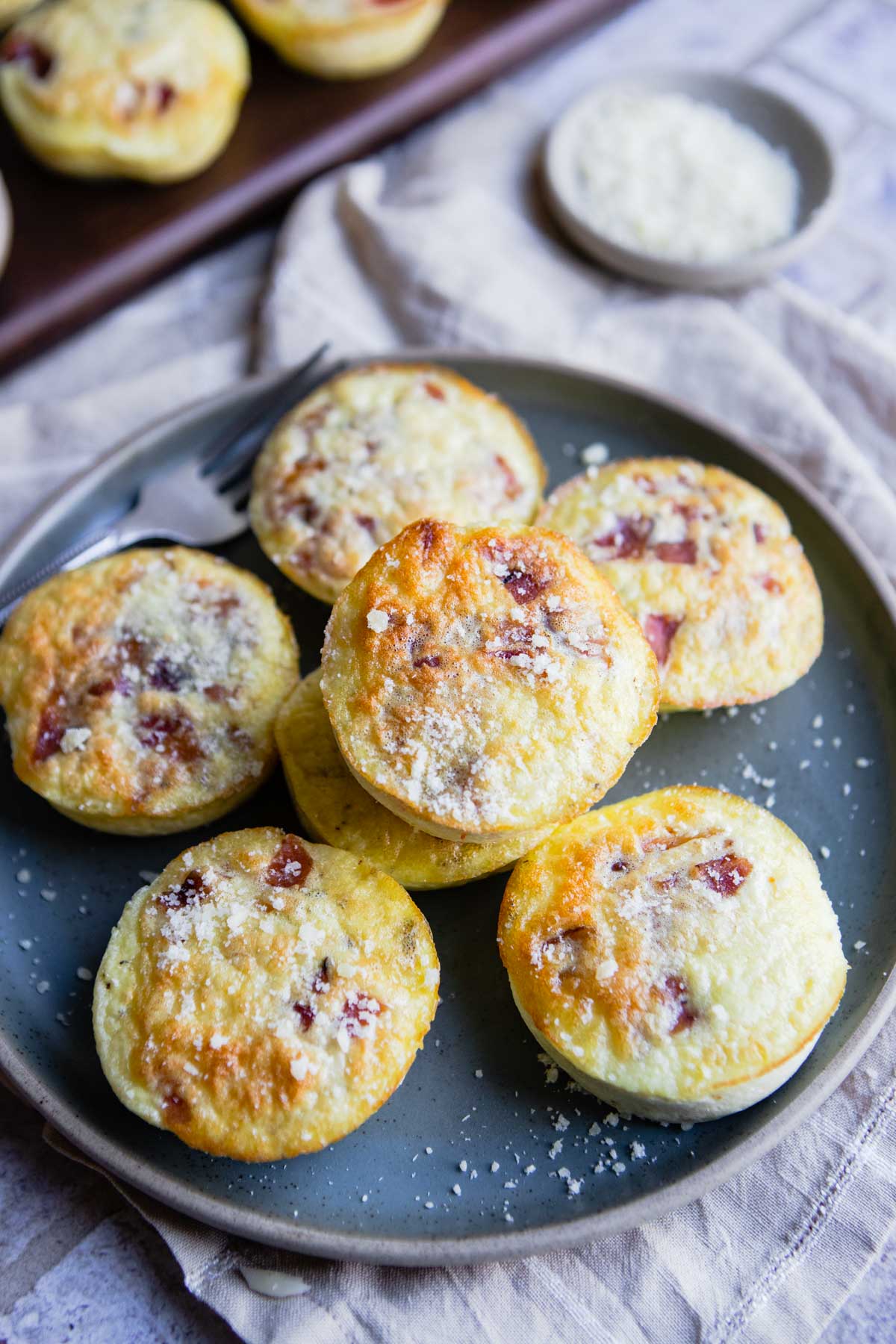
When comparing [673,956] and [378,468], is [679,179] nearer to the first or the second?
[378,468]

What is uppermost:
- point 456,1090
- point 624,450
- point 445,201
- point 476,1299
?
point 445,201

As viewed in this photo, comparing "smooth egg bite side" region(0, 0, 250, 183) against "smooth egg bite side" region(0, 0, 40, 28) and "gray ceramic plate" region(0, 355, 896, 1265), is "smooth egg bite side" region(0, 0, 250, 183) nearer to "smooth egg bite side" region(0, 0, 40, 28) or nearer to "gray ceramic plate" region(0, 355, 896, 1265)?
"smooth egg bite side" region(0, 0, 40, 28)

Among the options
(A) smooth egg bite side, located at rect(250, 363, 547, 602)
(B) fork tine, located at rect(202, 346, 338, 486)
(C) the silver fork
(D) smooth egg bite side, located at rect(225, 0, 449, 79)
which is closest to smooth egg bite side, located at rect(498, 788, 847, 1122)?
(A) smooth egg bite side, located at rect(250, 363, 547, 602)

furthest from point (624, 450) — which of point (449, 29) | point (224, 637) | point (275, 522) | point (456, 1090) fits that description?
point (449, 29)

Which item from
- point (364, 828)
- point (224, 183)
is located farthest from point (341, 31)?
point (364, 828)

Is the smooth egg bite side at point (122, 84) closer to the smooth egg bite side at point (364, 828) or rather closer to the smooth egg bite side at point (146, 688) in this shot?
the smooth egg bite side at point (146, 688)

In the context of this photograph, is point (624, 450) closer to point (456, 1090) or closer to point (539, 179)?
point (539, 179)
